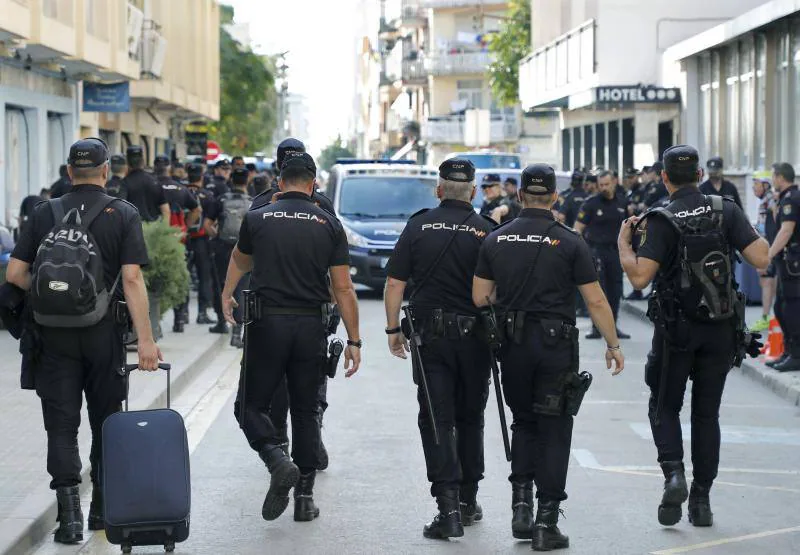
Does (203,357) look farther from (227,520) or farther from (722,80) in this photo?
(722,80)

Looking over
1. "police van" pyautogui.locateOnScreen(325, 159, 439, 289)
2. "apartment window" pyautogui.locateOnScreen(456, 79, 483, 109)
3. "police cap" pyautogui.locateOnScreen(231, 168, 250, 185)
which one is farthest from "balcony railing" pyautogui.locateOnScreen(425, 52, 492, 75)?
"police cap" pyautogui.locateOnScreen(231, 168, 250, 185)

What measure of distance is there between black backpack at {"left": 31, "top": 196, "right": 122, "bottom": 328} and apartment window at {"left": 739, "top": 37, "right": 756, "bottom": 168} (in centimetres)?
2324

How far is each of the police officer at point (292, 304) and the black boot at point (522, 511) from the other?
1.08 metres

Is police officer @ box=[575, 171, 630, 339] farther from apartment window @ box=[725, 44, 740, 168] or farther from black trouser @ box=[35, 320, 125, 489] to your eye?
apartment window @ box=[725, 44, 740, 168]

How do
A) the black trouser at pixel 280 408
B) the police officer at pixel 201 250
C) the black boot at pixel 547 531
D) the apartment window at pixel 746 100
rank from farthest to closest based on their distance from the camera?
1. the apartment window at pixel 746 100
2. the police officer at pixel 201 250
3. the black trouser at pixel 280 408
4. the black boot at pixel 547 531

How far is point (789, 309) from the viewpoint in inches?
551

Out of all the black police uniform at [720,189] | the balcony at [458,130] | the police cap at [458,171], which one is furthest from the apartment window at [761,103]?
the balcony at [458,130]

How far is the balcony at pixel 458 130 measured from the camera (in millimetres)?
81125

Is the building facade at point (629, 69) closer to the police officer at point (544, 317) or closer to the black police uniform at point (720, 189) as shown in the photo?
the black police uniform at point (720, 189)

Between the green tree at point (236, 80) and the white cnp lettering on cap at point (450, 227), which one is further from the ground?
the green tree at point (236, 80)

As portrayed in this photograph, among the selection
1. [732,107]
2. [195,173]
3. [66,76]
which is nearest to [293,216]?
[195,173]

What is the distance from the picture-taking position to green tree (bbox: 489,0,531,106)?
6053 cm

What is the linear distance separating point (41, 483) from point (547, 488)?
2.81 m

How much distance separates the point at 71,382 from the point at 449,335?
1.83 meters
